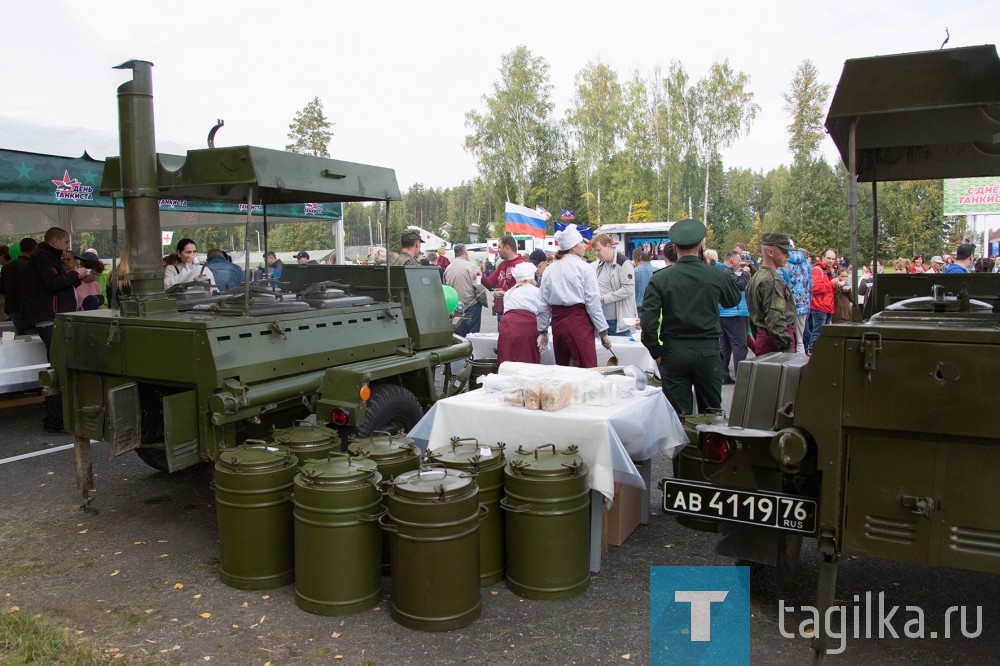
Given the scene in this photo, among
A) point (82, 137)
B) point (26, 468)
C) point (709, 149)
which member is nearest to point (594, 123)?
point (709, 149)

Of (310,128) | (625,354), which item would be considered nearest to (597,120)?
(310,128)

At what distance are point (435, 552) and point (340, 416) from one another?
5.24 ft

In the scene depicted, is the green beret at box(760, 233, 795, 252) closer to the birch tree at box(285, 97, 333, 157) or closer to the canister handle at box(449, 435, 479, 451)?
the canister handle at box(449, 435, 479, 451)

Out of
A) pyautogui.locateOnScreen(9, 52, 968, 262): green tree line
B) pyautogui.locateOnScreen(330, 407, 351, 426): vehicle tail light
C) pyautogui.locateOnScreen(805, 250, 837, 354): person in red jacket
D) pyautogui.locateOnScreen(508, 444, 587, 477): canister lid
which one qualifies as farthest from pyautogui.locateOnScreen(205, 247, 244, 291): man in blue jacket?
pyautogui.locateOnScreen(9, 52, 968, 262): green tree line

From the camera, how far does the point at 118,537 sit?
470cm

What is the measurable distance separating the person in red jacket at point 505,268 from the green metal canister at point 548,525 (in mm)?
4159

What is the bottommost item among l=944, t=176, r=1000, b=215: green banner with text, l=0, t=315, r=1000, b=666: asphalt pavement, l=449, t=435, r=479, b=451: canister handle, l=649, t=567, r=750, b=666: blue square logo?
l=0, t=315, r=1000, b=666: asphalt pavement

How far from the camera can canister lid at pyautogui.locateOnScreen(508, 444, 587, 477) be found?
367 cm

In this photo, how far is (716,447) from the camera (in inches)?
127

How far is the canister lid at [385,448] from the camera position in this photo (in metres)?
4.04

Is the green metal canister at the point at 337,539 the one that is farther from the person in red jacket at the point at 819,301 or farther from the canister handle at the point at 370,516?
the person in red jacket at the point at 819,301

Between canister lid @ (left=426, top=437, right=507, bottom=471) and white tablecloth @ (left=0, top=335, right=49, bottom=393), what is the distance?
18.5 feet

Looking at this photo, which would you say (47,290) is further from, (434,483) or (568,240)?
(434,483)

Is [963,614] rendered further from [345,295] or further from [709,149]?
[709,149]
